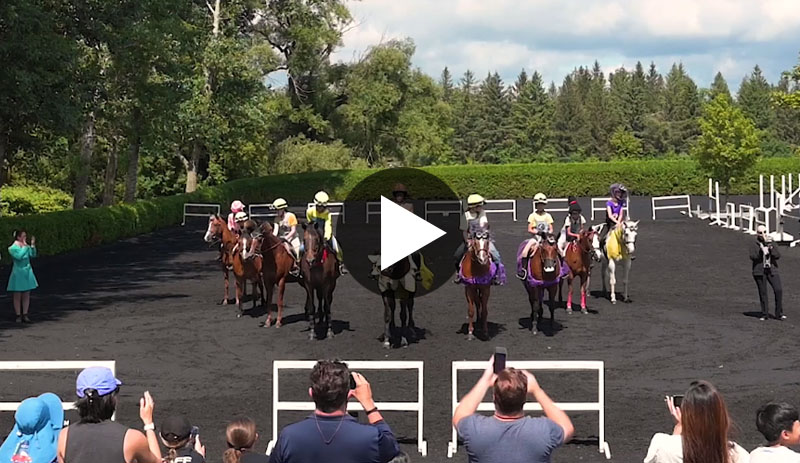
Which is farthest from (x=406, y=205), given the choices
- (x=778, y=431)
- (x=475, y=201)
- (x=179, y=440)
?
(x=778, y=431)

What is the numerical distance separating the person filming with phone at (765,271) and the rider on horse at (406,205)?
6.90 meters

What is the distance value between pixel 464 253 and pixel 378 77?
49475 mm

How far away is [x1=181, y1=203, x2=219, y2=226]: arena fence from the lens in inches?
1850

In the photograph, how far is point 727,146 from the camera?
46.7 meters

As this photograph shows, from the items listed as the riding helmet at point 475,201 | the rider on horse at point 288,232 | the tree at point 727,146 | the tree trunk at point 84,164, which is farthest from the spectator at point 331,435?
the tree at point 727,146

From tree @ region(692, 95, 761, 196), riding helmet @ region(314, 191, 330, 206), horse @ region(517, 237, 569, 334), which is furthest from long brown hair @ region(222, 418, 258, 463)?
tree @ region(692, 95, 761, 196)

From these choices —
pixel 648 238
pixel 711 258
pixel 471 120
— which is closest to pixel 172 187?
pixel 648 238

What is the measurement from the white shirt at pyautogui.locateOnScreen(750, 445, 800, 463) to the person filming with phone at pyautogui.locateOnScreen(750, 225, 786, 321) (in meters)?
13.8

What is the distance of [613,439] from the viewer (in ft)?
34.8

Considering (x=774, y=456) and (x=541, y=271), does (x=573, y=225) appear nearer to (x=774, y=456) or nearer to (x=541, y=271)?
(x=541, y=271)

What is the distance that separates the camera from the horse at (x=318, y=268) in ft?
54.0

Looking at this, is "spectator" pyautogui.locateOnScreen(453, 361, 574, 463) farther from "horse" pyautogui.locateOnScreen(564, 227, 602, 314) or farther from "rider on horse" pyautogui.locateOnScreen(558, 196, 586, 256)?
"horse" pyautogui.locateOnScreen(564, 227, 602, 314)

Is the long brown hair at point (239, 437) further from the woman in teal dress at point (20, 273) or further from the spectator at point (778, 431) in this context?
the woman in teal dress at point (20, 273)
